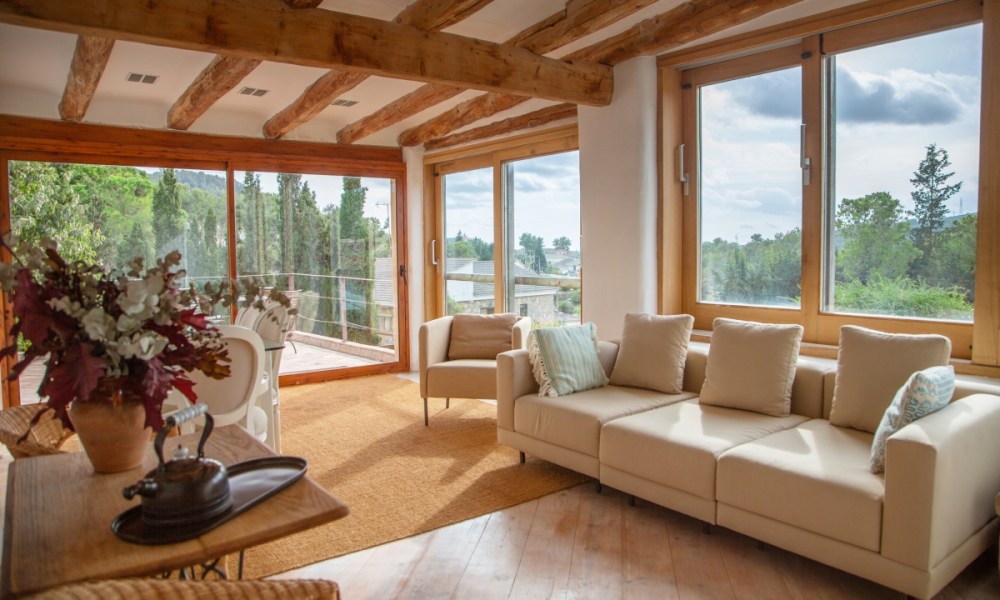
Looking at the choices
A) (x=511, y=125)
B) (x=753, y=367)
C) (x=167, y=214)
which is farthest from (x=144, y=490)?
(x=167, y=214)

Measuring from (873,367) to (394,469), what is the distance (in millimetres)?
2524

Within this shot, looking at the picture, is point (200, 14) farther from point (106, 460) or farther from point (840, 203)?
point (840, 203)

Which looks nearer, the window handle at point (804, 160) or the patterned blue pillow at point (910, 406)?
the patterned blue pillow at point (910, 406)

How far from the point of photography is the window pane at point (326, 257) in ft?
20.9

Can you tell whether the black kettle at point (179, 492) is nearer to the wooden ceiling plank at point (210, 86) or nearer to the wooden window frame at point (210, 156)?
the wooden ceiling plank at point (210, 86)

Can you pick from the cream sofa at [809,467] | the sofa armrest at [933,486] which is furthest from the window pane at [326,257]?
the sofa armrest at [933,486]

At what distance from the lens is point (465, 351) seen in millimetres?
5156

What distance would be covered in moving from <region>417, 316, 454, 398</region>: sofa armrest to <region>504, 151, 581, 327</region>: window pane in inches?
41.9

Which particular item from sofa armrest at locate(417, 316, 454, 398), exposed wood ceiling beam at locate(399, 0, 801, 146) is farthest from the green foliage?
sofa armrest at locate(417, 316, 454, 398)

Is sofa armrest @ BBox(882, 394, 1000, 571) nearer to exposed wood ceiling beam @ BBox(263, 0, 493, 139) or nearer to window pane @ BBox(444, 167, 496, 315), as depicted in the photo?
exposed wood ceiling beam @ BBox(263, 0, 493, 139)

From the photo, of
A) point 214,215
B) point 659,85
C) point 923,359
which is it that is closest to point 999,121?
point 923,359

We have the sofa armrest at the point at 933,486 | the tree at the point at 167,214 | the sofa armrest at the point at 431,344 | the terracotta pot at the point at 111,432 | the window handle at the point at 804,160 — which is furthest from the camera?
the tree at the point at 167,214

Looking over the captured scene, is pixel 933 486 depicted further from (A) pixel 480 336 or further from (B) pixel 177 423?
(A) pixel 480 336

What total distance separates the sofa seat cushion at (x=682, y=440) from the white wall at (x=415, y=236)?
155 inches
